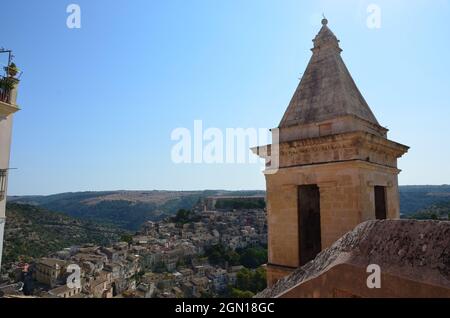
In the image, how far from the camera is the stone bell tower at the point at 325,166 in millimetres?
5391

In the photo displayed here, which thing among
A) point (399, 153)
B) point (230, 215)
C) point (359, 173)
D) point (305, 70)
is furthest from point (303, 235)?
point (230, 215)

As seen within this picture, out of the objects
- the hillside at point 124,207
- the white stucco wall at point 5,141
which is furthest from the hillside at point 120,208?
the white stucco wall at point 5,141

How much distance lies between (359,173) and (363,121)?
3.77 ft

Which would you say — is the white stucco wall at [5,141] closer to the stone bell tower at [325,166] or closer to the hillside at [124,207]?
the stone bell tower at [325,166]

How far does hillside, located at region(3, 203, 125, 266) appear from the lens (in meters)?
71.3

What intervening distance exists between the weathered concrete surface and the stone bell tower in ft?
9.64

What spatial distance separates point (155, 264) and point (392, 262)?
81.5 meters

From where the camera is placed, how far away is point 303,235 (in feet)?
20.4

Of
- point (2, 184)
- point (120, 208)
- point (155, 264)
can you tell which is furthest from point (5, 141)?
point (120, 208)

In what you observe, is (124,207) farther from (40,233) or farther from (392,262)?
(392,262)

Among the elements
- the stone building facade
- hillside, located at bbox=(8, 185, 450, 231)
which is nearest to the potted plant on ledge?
the stone building facade

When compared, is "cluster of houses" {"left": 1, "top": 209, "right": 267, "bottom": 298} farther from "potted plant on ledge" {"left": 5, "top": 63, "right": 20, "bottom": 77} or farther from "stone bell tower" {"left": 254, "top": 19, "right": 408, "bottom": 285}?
"stone bell tower" {"left": 254, "top": 19, "right": 408, "bottom": 285}

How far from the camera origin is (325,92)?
20.6 feet

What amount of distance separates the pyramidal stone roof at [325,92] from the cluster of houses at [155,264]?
29888 millimetres
